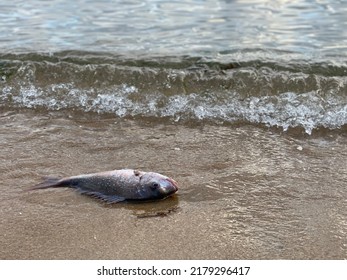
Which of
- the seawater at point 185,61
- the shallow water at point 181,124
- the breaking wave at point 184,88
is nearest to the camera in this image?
the shallow water at point 181,124

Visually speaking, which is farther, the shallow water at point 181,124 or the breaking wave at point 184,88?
the breaking wave at point 184,88

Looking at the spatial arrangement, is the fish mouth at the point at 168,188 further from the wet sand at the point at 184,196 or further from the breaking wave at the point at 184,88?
the breaking wave at the point at 184,88

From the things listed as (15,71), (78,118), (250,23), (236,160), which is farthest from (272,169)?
(250,23)

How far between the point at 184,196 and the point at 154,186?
1.17 ft

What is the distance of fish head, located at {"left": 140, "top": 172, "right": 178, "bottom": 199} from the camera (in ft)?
14.3

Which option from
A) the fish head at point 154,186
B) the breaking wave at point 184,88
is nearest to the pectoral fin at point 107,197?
the fish head at point 154,186

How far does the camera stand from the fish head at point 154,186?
14.3ft

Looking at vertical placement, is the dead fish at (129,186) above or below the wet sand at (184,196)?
above

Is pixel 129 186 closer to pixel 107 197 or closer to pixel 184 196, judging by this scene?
pixel 107 197

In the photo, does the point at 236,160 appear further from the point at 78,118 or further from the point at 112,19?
the point at 112,19

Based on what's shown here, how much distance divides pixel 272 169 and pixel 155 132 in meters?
1.64

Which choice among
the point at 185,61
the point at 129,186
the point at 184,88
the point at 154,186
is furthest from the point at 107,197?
the point at 185,61

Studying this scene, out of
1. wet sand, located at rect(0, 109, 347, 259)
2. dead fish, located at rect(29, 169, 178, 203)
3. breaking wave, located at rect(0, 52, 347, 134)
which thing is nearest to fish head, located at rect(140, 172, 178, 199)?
dead fish, located at rect(29, 169, 178, 203)

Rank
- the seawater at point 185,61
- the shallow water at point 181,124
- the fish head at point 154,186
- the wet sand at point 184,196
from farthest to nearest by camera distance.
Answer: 1. the seawater at point 185,61
2. the fish head at point 154,186
3. the shallow water at point 181,124
4. the wet sand at point 184,196
